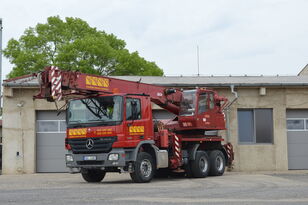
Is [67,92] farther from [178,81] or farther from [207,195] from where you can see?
[178,81]

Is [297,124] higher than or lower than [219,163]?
higher

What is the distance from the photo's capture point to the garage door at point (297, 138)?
23.7m

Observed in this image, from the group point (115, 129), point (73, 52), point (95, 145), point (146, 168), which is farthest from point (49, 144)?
point (73, 52)

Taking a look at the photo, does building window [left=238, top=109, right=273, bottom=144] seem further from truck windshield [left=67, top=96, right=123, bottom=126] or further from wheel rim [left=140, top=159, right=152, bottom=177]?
truck windshield [left=67, top=96, right=123, bottom=126]

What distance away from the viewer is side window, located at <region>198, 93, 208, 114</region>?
1847 centimetres

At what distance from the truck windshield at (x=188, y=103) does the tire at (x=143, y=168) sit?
10.1 ft

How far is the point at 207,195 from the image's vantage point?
11.5m

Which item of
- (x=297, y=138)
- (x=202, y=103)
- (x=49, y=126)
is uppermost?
(x=202, y=103)

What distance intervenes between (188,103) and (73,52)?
24.9 meters

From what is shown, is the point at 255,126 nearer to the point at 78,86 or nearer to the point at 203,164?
the point at 203,164

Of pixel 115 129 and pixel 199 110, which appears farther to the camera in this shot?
pixel 199 110

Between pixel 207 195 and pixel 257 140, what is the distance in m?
12.7

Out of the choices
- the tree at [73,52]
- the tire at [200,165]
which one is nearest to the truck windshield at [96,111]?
the tire at [200,165]

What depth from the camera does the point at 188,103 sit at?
1864 cm
